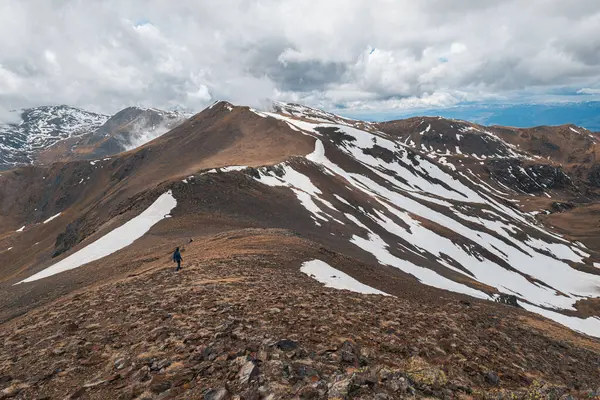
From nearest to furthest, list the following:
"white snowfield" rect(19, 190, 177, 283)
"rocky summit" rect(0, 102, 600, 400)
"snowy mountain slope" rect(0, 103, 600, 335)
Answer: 1. "rocky summit" rect(0, 102, 600, 400)
2. "white snowfield" rect(19, 190, 177, 283)
3. "snowy mountain slope" rect(0, 103, 600, 335)

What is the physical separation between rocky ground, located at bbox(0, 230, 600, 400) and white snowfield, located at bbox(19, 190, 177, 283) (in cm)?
2181

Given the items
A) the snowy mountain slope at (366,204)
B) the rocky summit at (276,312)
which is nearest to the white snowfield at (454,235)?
the snowy mountain slope at (366,204)

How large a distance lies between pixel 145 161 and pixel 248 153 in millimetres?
59588

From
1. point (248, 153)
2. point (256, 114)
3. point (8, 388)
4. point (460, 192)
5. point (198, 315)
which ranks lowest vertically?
point (460, 192)

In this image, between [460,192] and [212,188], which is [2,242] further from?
[460,192]

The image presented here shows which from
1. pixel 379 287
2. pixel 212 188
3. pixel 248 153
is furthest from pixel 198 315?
pixel 248 153

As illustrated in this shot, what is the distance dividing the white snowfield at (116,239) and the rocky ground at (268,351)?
2181cm

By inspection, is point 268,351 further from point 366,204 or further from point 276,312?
point 366,204

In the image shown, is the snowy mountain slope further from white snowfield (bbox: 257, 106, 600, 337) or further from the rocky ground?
the rocky ground

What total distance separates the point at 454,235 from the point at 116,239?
253ft

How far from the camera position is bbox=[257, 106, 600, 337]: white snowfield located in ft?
206

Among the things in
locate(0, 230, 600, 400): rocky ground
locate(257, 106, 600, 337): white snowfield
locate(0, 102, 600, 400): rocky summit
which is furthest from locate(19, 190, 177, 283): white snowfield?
locate(257, 106, 600, 337): white snowfield

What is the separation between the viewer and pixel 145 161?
148 metres

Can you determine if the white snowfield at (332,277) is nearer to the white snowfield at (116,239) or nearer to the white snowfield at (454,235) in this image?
the white snowfield at (454,235)
